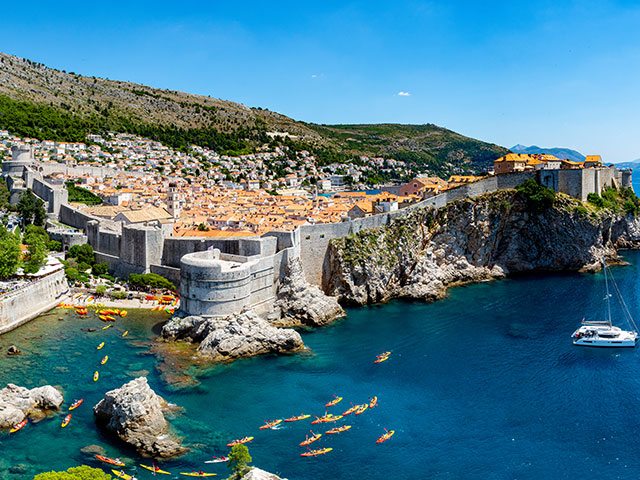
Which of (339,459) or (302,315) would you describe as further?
(302,315)

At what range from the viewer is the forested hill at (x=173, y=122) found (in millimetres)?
87062

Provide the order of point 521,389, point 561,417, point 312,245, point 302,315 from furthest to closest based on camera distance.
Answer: point 312,245, point 302,315, point 521,389, point 561,417

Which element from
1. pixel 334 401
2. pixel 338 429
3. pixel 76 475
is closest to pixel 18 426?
pixel 76 475

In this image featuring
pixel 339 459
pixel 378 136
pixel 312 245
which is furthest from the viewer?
pixel 378 136

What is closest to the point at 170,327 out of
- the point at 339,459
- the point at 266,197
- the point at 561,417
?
the point at 339,459

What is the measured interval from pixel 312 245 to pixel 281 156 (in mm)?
87602

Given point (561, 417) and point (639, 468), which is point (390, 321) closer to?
point (561, 417)

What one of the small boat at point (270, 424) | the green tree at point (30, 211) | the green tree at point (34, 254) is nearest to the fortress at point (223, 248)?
the green tree at point (30, 211)

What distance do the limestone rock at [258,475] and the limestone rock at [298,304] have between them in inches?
562

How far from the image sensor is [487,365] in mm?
25203

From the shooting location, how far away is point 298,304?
30406 mm

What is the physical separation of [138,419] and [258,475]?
211 inches

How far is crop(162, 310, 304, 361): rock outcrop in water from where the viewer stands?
25.4 metres

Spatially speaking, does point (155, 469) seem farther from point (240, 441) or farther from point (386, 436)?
point (386, 436)
